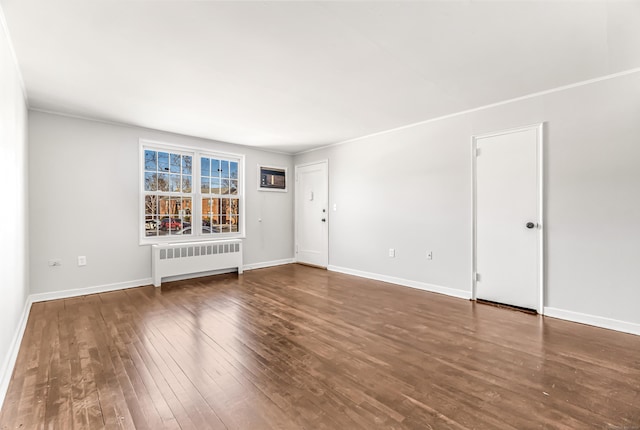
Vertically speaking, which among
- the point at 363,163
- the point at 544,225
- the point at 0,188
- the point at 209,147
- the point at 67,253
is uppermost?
the point at 209,147

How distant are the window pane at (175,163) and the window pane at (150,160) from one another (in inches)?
9.6

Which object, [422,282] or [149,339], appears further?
[422,282]

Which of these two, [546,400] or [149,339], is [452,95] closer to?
[546,400]

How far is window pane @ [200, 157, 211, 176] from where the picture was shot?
5141 mm

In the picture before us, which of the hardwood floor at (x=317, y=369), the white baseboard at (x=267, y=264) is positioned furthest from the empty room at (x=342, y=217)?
the white baseboard at (x=267, y=264)

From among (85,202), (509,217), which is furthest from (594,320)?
(85,202)

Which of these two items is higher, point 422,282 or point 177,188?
point 177,188

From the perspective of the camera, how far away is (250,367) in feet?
6.88

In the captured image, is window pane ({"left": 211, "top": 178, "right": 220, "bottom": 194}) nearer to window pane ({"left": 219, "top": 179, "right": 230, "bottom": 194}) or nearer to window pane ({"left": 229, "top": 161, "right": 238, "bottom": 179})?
window pane ({"left": 219, "top": 179, "right": 230, "bottom": 194})

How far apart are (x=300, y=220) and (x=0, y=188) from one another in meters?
4.65

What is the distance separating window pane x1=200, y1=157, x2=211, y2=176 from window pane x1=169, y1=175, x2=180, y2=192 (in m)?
0.43

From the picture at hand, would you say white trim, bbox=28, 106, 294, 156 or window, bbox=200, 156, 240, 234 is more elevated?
white trim, bbox=28, 106, 294, 156

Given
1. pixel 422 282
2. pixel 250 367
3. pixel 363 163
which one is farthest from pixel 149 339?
pixel 363 163

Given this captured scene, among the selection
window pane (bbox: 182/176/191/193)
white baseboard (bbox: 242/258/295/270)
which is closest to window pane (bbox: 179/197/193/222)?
window pane (bbox: 182/176/191/193)
